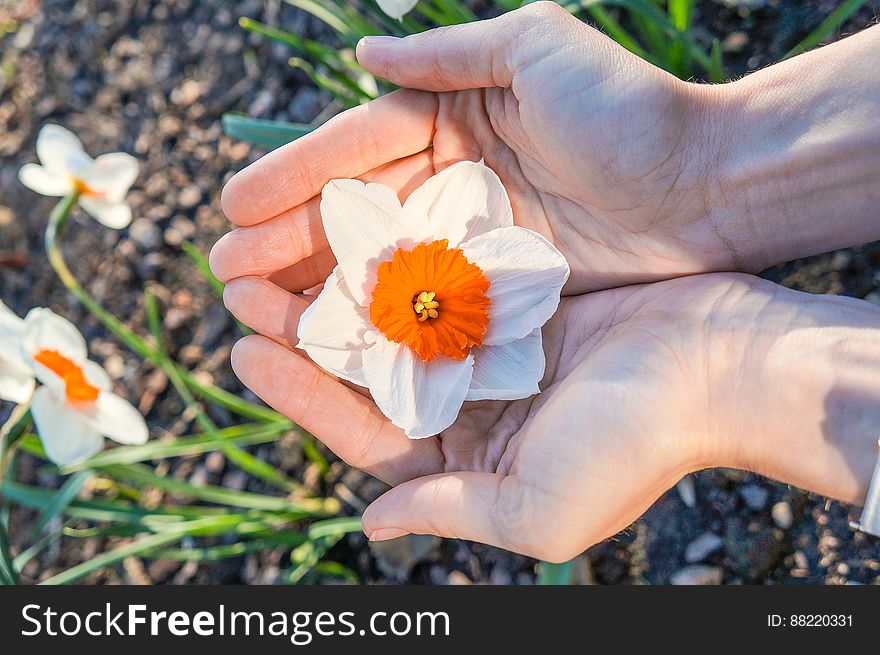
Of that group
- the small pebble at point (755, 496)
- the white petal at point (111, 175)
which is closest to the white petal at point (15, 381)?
the white petal at point (111, 175)

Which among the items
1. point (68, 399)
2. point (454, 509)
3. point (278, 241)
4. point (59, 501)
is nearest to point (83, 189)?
point (68, 399)

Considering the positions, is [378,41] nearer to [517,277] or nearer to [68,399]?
[517,277]

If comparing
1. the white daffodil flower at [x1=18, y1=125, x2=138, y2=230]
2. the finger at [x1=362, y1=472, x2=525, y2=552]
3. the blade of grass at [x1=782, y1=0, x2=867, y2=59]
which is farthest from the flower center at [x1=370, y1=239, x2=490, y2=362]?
the blade of grass at [x1=782, y1=0, x2=867, y2=59]

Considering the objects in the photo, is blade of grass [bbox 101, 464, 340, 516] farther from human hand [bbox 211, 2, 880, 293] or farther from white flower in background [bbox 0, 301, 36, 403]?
human hand [bbox 211, 2, 880, 293]

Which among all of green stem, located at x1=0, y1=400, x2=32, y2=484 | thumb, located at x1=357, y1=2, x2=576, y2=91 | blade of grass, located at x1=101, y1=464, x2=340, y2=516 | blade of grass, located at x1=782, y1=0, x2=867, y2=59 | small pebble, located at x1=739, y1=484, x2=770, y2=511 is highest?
blade of grass, located at x1=782, y1=0, x2=867, y2=59

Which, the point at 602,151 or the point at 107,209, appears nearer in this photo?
the point at 602,151

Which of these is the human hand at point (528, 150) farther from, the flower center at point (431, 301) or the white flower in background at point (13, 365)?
the white flower in background at point (13, 365)
